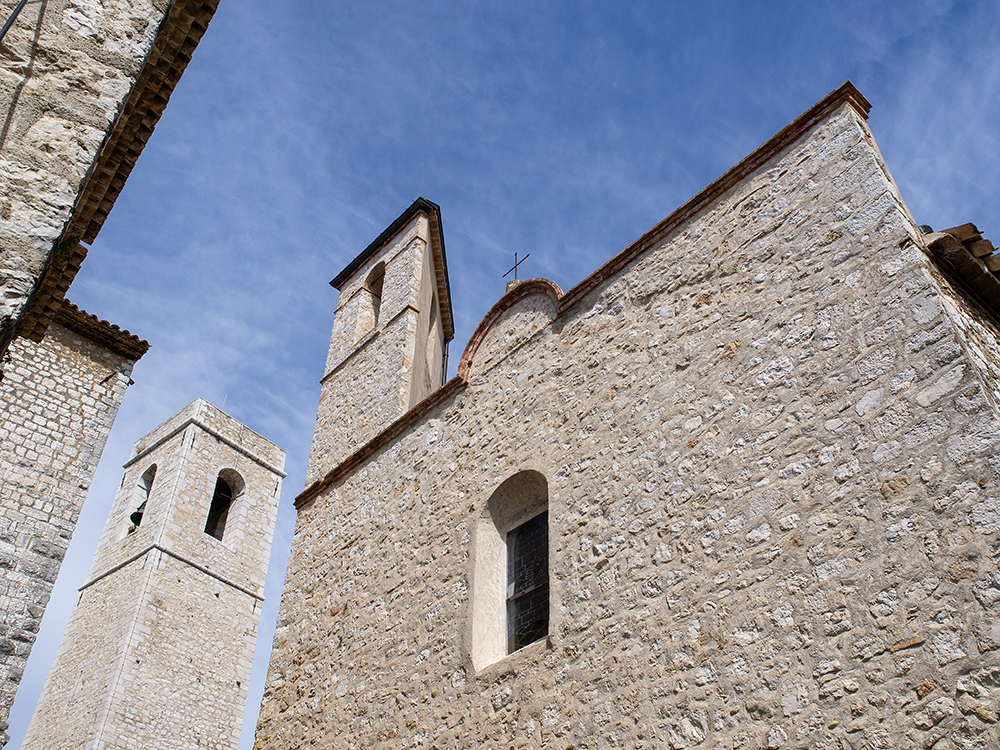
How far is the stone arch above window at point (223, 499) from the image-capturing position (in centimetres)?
2183

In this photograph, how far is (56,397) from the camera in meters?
8.78

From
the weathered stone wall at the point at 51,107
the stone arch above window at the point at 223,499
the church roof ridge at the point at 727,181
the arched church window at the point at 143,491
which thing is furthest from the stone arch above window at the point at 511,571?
the arched church window at the point at 143,491

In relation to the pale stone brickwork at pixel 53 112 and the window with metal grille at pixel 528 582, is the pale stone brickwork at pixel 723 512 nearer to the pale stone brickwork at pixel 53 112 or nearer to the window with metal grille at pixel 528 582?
the window with metal grille at pixel 528 582

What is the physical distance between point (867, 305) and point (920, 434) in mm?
→ 984

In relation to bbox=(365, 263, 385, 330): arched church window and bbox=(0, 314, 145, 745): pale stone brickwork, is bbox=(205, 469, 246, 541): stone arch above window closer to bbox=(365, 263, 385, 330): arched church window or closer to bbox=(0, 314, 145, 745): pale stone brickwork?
bbox=(365, 263, 385, 330): arched church window

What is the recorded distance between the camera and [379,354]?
1129 centimetres

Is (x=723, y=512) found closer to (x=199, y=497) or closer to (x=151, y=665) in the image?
(x=151, y=665)

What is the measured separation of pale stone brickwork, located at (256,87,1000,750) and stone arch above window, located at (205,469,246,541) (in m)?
14.9

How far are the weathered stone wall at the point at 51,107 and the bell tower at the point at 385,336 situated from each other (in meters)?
6.96

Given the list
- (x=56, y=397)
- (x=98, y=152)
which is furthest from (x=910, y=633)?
(x=56, y=397)

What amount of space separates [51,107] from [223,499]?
21.1 metres

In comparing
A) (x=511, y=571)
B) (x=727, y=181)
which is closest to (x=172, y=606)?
(x=511, y=571)

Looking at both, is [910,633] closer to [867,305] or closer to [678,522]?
[678,522]

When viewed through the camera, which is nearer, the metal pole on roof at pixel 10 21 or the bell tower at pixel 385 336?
the metal pole on roof at pixel 10 21
